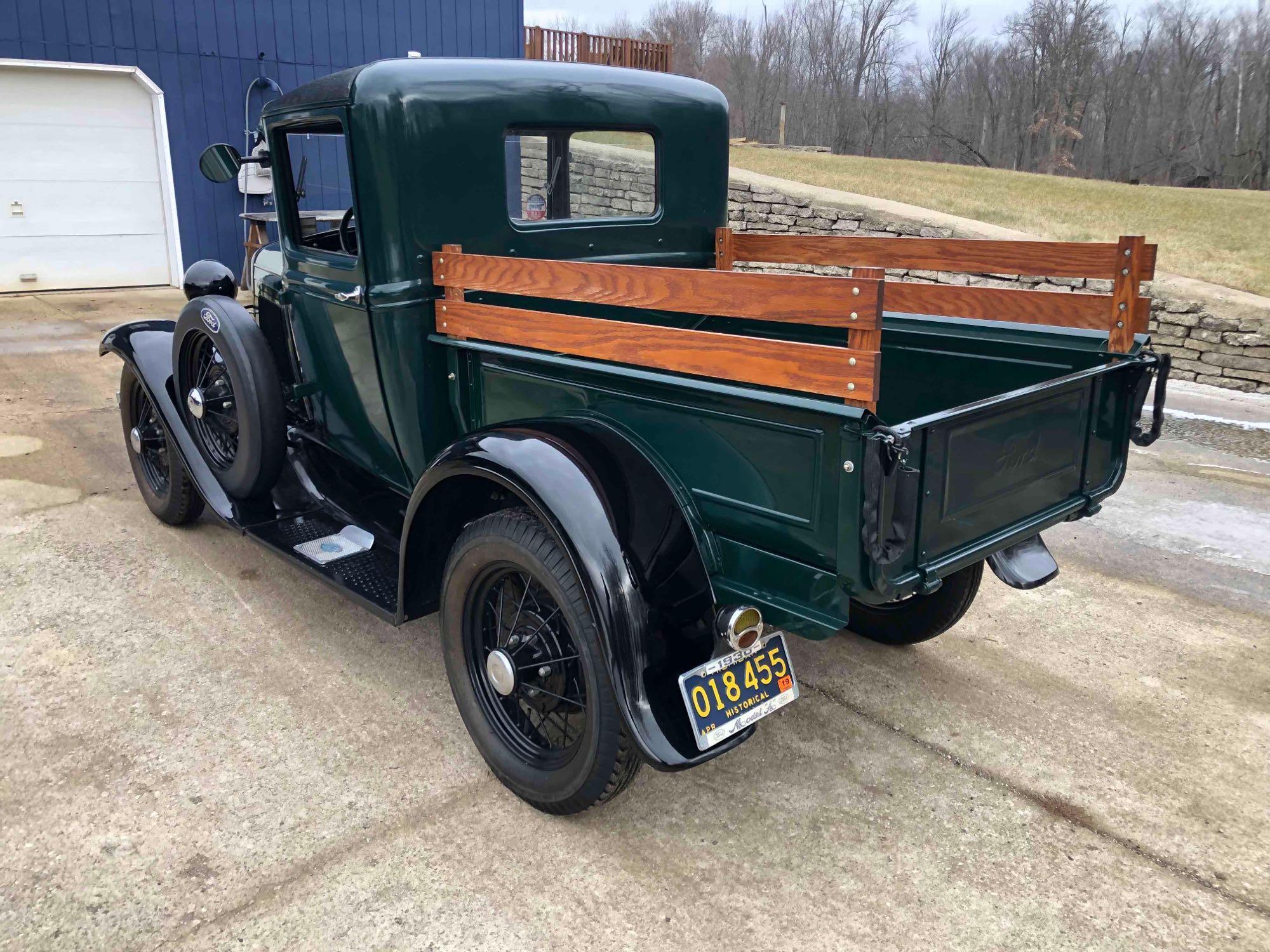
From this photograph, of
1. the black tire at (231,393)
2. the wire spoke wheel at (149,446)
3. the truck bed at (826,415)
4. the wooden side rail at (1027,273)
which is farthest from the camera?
the wire spoke wheel at (149,446)

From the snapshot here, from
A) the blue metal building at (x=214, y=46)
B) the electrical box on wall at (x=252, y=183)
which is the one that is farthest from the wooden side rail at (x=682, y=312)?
the blue metal building at (x=214, y=46)

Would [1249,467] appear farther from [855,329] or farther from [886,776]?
[855,329]

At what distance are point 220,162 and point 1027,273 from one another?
10.8 feet

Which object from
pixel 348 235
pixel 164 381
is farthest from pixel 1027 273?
pixel 164 381

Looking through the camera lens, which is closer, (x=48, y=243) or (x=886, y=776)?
(x=886, y=776)

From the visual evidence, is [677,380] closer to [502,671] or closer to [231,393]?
[502,671]

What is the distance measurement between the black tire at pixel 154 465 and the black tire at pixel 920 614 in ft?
9.54

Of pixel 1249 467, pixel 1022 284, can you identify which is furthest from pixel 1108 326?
pixel 1022 284

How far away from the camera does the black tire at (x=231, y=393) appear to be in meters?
3.54

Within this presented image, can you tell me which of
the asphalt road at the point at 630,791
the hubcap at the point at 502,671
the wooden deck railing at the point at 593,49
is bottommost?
the asphalt road at the point at 630,791

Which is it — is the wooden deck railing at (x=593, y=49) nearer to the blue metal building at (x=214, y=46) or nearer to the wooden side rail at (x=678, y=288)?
the blue metal building at (x=214, y=46)

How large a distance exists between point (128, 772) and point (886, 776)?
2185mm

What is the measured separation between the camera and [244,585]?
400 cm

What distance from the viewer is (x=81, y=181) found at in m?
11.1
